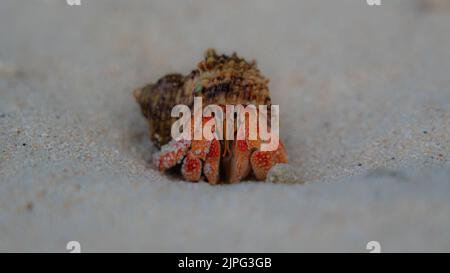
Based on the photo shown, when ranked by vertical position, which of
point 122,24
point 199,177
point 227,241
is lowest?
point 227,241

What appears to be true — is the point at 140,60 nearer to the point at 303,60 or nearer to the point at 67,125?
the point at 67,125

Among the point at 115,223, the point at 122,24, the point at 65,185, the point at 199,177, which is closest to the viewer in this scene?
the point at 115,223

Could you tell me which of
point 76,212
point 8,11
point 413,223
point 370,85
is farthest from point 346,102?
point 8,11

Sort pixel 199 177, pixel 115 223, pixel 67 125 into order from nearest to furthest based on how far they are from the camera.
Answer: pixel 115 223, pixel 199 177, pixel 67 125

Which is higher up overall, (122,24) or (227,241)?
(122,24)

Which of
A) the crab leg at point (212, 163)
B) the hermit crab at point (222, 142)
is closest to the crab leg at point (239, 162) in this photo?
the hermit crab at point (222, 142)

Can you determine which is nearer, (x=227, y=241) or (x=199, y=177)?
(x=227, y=241)

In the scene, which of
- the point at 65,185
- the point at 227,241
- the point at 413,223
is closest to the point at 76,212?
the point at 65,185

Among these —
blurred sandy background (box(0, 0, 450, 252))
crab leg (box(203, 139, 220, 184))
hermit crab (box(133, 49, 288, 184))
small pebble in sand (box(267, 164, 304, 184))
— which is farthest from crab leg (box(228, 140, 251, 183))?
blurred sandy background (box(0, 0, 450, 252))

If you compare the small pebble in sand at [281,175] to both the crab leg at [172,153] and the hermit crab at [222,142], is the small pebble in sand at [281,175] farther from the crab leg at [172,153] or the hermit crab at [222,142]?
the crab leg at [172,153]
